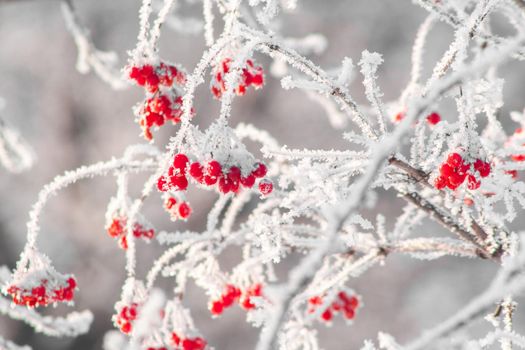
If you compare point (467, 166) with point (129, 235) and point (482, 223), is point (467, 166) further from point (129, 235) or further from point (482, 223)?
point (129, 235)

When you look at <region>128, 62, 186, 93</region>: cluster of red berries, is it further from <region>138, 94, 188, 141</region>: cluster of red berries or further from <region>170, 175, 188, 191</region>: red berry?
<region>170, 175, 188, 191</region>: red berry

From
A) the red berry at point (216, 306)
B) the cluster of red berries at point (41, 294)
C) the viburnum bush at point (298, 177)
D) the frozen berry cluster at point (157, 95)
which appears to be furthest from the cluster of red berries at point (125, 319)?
the frozen berry cluster at point (157, 95)

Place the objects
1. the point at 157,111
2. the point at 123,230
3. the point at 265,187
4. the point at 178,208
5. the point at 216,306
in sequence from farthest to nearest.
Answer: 1. the point at 216,306
2. the point at 123,230
3. the point at 178,208
4. the point at 157,111
5. the point at 265,187

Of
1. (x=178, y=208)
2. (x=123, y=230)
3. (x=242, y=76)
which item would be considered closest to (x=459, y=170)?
(x=242, y=76)

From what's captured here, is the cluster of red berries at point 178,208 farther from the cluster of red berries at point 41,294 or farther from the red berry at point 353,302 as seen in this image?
the red berry at point 353,302

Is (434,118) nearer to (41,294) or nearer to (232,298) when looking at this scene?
(232,298)

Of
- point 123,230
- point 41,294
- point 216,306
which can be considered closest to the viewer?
point 41,294

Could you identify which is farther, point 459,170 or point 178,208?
point 178,208

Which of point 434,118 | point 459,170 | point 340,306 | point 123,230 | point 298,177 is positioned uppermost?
point 434,118
